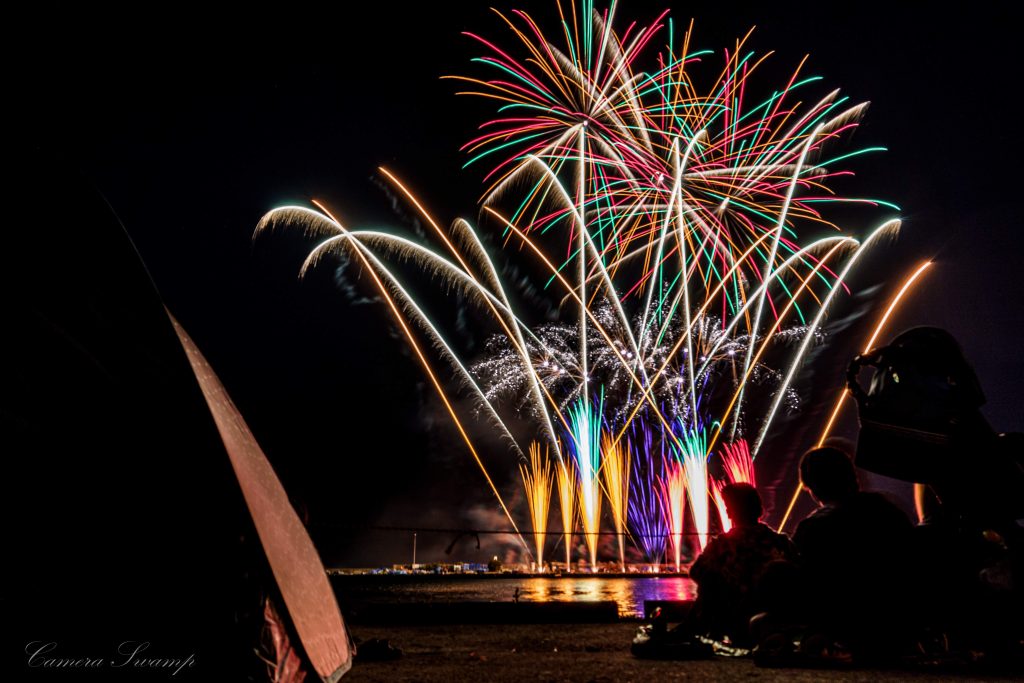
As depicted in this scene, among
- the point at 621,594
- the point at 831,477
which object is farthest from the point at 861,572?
the point at 621,594

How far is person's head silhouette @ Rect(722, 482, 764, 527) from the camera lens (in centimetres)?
459

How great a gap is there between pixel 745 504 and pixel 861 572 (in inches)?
38.6

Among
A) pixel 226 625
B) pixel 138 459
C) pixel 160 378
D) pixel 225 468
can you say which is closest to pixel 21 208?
pixel 160 378

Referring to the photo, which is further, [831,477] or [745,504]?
[745,504]

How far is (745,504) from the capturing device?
458cm

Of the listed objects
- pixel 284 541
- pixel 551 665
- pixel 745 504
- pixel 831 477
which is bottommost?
pixel 551 665

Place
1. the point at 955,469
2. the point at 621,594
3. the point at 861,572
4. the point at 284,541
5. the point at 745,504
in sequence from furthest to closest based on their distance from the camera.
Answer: the point at 621,594 < the point at 745,504 < the point at 861,572 < the point at 955,469 < the point at 284,541

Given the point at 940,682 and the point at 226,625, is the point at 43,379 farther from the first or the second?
the point at 940,682

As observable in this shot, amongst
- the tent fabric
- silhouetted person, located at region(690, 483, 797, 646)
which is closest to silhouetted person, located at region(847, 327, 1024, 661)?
silhouetted person, located at region(690, 483, 797, 646)

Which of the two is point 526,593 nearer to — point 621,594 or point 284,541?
point 621,594

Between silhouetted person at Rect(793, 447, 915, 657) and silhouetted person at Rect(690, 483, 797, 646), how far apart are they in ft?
1.77

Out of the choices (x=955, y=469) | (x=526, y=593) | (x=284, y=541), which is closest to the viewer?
(x=284, y=541)

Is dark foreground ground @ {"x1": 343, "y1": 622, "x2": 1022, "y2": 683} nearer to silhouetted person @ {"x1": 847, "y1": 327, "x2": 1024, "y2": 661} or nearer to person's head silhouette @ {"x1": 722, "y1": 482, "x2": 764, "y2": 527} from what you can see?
silhouetted person @ {"x1": 847, "y1": 327, "x2": 1024, "y2": 661}

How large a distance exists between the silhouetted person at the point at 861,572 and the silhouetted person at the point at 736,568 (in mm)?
539
